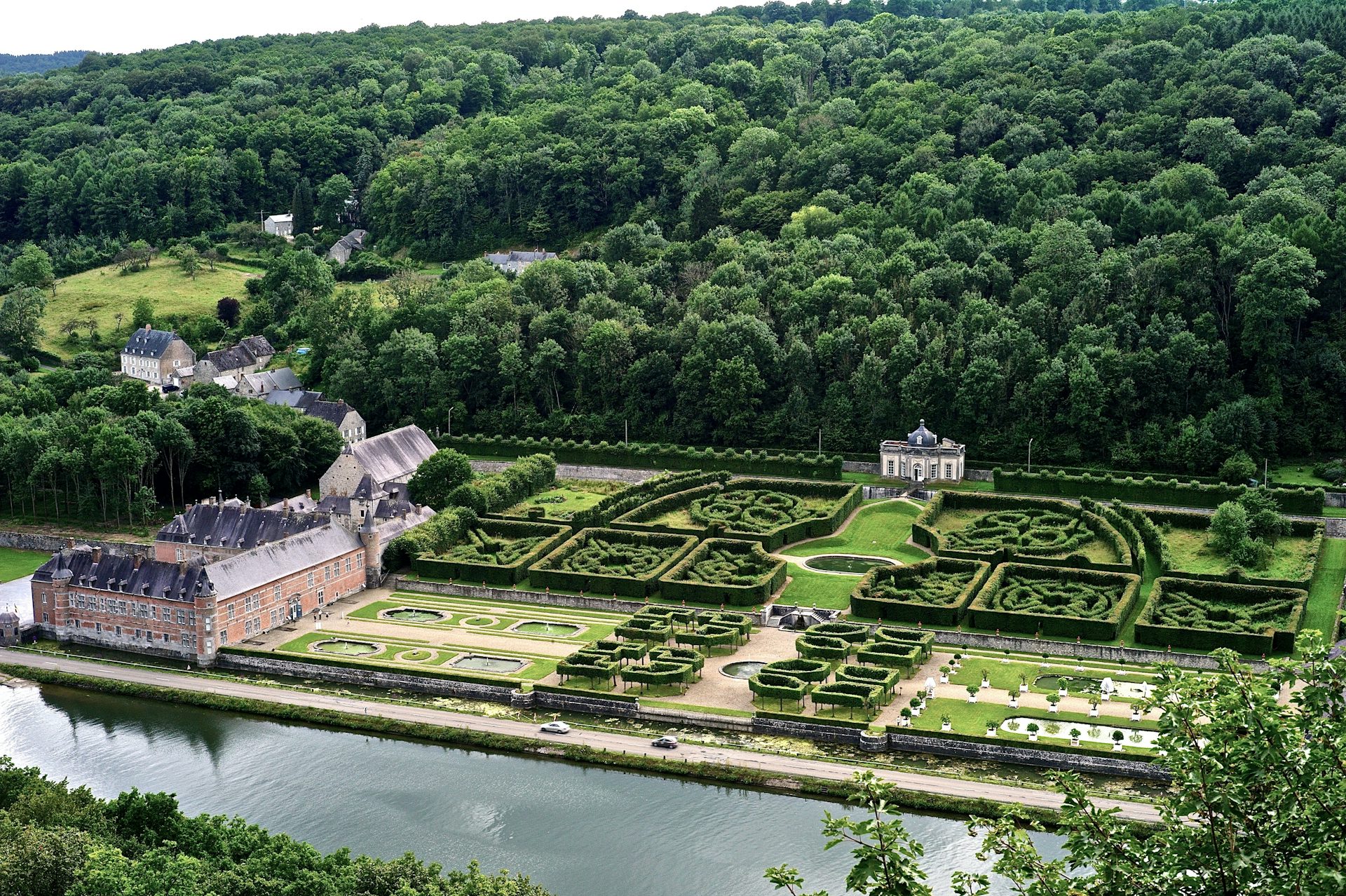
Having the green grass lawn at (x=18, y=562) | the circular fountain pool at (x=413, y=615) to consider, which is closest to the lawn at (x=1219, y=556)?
the circular fountain pool at (x=413, y=615)

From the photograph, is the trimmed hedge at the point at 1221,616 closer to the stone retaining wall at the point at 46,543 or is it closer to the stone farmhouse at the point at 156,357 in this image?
the stone retaining wall at the point at 46,543

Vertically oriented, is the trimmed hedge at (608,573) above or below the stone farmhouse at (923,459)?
below

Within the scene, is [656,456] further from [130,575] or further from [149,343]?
[149,343]

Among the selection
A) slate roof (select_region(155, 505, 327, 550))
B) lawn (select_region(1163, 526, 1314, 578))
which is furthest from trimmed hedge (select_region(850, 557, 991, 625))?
slate roof (select_region(155, 505, 327, 550))

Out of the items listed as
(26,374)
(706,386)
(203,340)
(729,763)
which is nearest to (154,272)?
(203,340)

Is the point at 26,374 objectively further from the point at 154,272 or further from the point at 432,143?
the point at 432,143

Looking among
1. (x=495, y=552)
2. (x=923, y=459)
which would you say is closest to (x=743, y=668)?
(x=495, y=552)

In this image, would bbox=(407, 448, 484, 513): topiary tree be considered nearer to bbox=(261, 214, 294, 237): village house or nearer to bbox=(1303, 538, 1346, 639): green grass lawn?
bbox=(1303, 538, 1346, 639): green grass lawn
